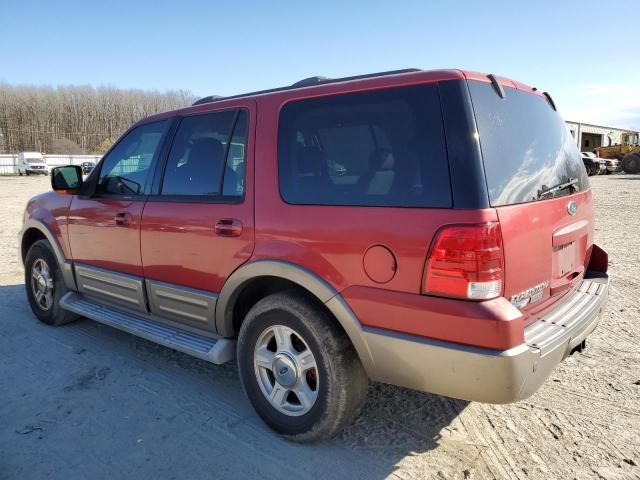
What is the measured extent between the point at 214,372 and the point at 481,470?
206cm

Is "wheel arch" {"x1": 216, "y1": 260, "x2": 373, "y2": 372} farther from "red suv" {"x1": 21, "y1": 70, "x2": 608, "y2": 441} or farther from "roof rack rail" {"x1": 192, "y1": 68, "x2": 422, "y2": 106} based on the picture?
"roof rack rail" {"x1": 192, "y1": 68, "x2": 422, "y2": 106}

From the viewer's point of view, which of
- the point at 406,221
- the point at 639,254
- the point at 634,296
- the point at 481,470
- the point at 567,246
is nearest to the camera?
the point at 406,221

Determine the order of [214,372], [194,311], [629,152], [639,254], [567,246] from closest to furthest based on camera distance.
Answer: [567,246] < [194,311] < [214,372] < [639,254] < [629,152]

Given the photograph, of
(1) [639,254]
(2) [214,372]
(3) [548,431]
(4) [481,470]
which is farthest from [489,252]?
(1) [639,254]

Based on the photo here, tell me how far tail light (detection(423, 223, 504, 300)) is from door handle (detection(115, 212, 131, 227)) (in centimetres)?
248

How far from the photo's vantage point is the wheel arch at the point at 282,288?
245cm

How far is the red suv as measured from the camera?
2146 millimetres

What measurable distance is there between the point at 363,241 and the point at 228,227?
985 mm

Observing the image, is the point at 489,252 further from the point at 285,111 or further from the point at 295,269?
the point at 285,111

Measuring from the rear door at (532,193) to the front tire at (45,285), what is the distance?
13.4 ft

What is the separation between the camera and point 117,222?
374 cm

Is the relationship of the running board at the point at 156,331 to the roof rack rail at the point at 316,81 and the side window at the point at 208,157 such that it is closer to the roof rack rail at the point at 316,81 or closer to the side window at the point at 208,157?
the side window at the point at 208,157

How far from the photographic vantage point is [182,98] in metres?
84.4

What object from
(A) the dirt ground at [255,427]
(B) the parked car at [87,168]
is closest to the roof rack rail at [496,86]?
(A) the dirt ground at [255,427]
